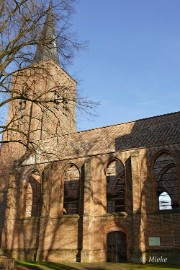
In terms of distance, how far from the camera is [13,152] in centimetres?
3481

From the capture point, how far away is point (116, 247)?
63.6 feet

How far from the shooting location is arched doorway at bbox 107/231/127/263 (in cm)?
1908

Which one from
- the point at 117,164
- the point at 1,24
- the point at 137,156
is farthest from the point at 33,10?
the point at 117,164

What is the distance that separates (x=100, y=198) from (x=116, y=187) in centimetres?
430

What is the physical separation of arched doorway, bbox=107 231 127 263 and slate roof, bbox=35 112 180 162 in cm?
645

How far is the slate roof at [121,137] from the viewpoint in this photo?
22422 millimetres

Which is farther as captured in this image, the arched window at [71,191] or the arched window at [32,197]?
the arched window at [71,191]

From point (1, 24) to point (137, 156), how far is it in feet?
40.3

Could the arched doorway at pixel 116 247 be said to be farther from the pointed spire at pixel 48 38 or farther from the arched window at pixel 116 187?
the pointed spire at pixel 48 38

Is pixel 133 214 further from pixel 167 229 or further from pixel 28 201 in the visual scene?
pixel 28 201

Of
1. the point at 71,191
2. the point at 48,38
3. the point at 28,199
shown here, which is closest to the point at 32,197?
the point at 28,199

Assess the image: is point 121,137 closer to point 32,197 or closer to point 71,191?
point 71,191

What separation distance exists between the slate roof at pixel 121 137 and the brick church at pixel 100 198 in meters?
0.09

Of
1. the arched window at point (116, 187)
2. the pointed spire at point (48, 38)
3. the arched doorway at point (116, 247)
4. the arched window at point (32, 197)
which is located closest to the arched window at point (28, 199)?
the arched window at point (32, 197)
